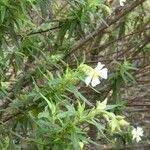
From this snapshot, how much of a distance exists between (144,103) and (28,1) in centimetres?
229

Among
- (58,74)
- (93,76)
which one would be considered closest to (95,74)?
(93,76)

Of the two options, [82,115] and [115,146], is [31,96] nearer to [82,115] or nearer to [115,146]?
[82,115]

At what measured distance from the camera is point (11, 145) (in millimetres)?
2893

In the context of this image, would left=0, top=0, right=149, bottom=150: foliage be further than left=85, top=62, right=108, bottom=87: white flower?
No

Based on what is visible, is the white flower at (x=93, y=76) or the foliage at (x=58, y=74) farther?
the white flower at (x=93, y=76)

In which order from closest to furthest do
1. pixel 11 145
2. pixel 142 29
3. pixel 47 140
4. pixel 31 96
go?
pixel 47 140
pixel 31 96
pixel 11 145
pixel 142 29

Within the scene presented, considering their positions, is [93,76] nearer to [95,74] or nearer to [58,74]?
[95,74]

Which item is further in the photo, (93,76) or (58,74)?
(58,74)

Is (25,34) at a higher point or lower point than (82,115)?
higher

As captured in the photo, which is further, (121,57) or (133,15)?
(133,15)

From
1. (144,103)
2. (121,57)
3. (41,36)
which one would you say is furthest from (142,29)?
(41,36)

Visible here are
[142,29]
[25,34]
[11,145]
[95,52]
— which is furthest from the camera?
[95,52]

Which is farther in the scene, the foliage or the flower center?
the flower center

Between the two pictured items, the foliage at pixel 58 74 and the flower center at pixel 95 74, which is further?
the flower center at pixel 95 74
